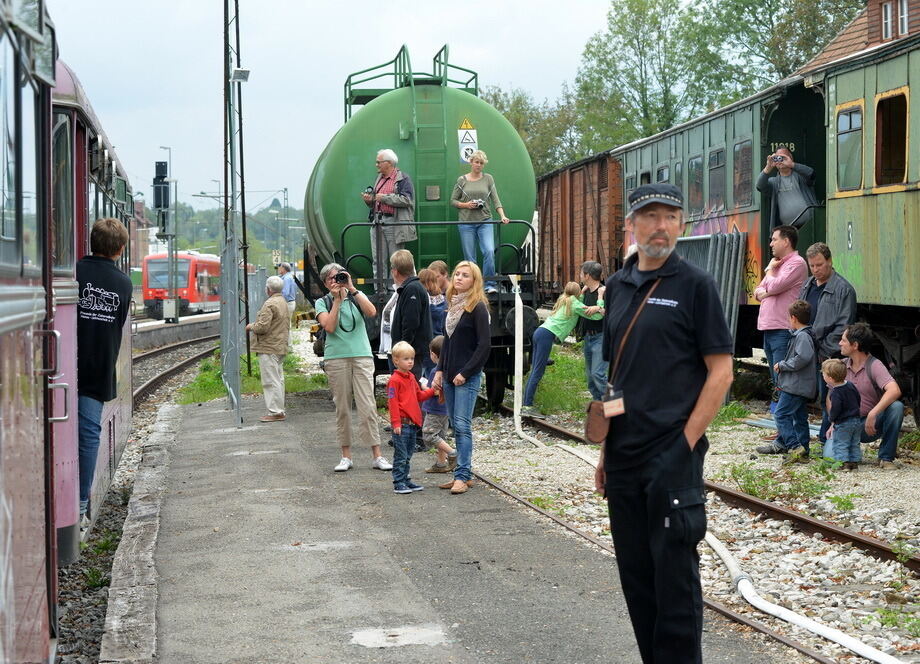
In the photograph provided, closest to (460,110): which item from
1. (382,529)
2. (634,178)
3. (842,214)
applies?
(842,214)

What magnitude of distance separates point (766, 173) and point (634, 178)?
8.84m

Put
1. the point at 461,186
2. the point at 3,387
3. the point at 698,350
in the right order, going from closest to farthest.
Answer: the point at 3,387 < the point at 698,350 < the point at 461,186

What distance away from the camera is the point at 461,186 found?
1398 centimetres

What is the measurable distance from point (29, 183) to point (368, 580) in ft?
11.5

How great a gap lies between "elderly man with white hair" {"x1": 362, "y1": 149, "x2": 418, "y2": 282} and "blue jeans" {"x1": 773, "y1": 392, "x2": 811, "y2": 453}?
481 centimetres

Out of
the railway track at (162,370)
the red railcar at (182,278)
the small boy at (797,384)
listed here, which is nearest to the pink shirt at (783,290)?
the small boy at (797,384)

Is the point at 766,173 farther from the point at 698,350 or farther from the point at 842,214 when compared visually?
the point at 698,350

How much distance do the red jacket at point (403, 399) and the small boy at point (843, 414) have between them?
324cm

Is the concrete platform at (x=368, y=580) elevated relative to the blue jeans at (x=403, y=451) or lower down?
lower down

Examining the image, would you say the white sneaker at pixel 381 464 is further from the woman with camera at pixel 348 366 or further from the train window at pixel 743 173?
the train window at pixel 743 173

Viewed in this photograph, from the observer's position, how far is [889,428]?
Result: 10.1 meters

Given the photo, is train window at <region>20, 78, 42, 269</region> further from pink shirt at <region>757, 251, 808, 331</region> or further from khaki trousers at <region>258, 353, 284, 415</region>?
khaki trousers at <region>258, 353, 284, 415</region>

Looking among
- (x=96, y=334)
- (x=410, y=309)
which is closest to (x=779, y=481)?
(x=410, y=309)

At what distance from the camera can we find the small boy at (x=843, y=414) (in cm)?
977
